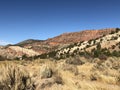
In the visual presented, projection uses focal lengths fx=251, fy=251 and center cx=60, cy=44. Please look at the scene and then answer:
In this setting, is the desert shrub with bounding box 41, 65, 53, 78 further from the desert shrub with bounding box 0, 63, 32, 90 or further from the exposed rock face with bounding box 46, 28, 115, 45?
the exposed rock face with bounding box 46, 28, 115, 45

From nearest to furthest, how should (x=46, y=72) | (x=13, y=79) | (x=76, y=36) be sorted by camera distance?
(x=13, y=79) → (x=46, y=72) → (x=76, y=36)

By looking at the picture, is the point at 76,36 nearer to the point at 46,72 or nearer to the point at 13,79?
the point at 46,72

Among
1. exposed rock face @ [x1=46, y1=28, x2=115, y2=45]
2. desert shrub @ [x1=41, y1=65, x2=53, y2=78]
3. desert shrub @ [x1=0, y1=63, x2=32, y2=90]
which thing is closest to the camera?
desert shrub @ [x1=0, y1=63, x2=32, y2=90]

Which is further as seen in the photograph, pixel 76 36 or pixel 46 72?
pixel 76 36

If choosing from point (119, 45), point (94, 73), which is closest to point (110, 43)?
point (119, 45)

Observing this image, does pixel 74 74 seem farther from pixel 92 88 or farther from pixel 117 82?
pixel 92 88

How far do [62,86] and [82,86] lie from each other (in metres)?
0.84

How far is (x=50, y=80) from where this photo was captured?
11.2m

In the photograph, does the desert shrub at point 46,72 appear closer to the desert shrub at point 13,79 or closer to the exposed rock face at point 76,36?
the desert shrub at point 13,79

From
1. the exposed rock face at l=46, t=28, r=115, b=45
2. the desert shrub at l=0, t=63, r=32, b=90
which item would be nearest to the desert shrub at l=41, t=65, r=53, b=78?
the desert shrub at l=0, t=63, r=32, b=90

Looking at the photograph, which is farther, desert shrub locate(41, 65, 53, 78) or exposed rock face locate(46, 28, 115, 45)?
exposed rock face locate(46, 28, 115, 45)

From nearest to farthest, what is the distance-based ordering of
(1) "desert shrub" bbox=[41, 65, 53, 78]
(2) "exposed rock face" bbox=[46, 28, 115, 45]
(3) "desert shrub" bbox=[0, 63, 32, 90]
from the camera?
(3) "desert shrub" bbox=[0, 63, 32, 90] → (1) "desert shrub" bbox=[41, 65, 53, 78] → (2) "exposed rock face" bbox=[46, 28, 115, 45]

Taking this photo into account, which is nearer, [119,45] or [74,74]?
[74,74]

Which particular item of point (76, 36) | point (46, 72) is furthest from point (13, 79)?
point (76, 36)
